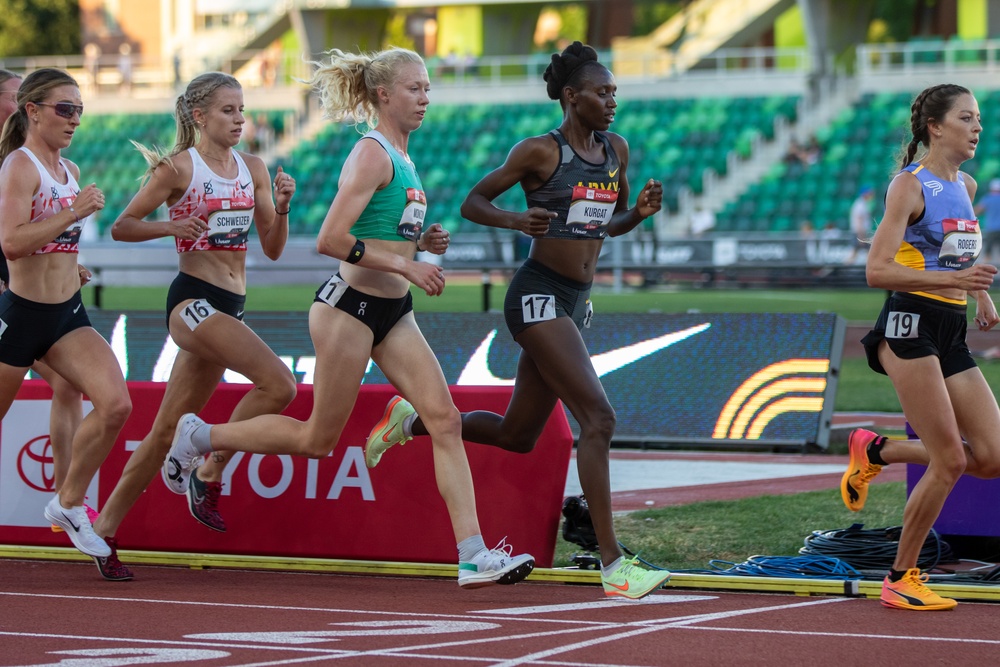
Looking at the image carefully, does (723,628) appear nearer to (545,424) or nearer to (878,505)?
(545,424)

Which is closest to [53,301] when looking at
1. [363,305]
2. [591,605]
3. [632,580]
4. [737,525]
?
[363,305]

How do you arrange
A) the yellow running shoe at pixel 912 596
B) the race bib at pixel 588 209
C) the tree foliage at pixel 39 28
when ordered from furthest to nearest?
the tree foliage at pixel 39 28 → the race bib at pixel 588 209 → the yellow running shoe at pixel 912 596

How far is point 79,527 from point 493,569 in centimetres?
207

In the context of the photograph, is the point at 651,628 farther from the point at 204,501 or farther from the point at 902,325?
the point at 204,501

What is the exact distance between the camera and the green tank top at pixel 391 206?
6.20 m

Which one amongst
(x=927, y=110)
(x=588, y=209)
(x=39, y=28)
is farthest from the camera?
(x=39, y=28)

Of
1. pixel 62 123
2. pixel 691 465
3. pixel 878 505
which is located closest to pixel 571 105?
pixel 62 123

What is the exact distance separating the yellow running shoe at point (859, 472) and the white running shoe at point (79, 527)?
3.45 meters

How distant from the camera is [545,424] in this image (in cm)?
672

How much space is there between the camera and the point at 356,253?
5953 millimetres

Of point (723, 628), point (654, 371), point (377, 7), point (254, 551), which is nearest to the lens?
point (723, 628)

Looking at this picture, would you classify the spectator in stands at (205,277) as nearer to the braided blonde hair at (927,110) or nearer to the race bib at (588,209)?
the race bib at (588,209)

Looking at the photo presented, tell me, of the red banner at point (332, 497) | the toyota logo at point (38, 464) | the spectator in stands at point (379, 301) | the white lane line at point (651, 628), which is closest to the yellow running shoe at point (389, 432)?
the red banner at point (332, 497)

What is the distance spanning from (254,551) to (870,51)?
32836 mm
